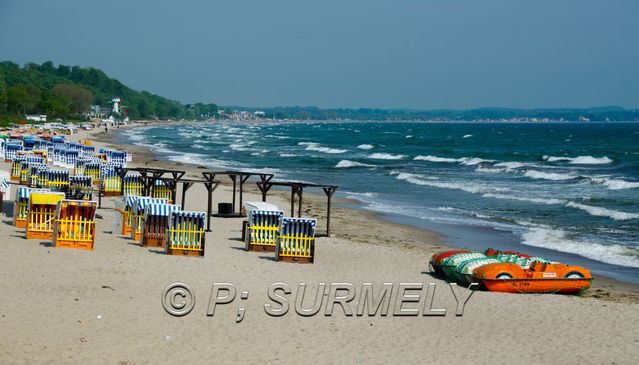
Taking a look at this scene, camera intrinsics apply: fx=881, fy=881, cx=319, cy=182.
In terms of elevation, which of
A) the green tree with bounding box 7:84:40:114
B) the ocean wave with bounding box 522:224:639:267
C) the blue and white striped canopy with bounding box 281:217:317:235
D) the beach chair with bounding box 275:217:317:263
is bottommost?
the ocean wave with bounding box 522:224:639:267

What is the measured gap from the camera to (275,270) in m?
17.4

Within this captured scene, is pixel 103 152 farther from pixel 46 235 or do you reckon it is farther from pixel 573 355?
pixel 573 355

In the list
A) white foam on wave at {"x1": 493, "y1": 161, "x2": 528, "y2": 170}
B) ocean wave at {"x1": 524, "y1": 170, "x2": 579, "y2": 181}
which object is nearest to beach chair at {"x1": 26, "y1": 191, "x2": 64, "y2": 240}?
ocean wave at {"x1": 524, "y1": 170, "x2": 579, "y2": 181}

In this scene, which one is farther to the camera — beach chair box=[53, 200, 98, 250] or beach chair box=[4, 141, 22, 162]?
beach chair box=[4, 141, 22, 162]

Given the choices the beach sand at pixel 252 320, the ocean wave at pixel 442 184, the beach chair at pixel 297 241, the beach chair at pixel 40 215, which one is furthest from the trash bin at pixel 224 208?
the ocean wave at pixel 442 184

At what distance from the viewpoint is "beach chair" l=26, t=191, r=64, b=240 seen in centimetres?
1875

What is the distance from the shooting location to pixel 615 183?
147 ft

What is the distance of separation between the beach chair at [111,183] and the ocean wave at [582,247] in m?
13.4

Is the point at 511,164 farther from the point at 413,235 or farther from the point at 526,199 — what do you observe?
the point at 413,235

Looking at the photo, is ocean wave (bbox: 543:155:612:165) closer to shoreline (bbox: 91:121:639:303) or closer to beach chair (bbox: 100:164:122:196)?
shoreline (bbox: 91:121:639:303)

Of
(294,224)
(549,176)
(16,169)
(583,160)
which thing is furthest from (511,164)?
(294,224)

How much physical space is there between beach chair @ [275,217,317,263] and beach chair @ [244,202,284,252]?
942mm

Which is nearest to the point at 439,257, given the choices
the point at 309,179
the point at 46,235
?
the point at 46,235

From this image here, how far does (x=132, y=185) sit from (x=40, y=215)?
30.2 ft
